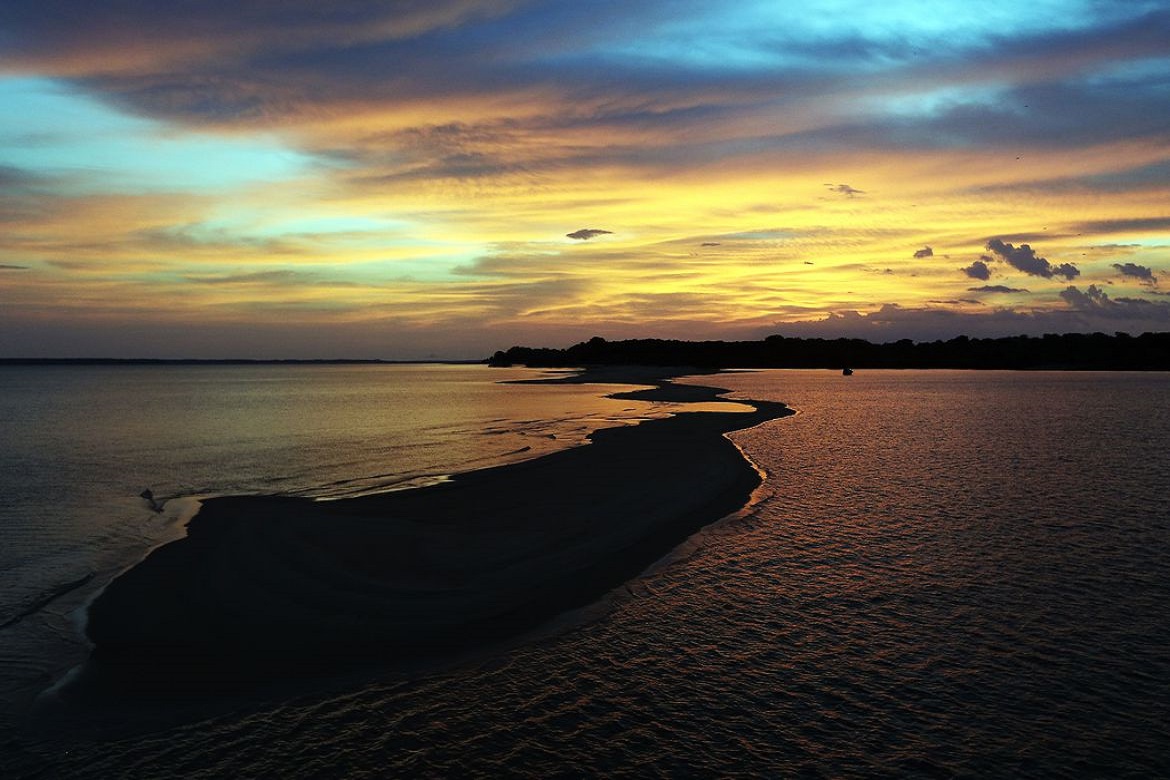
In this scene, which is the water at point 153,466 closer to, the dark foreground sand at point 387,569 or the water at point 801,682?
the dark foreground sand at point 387,569

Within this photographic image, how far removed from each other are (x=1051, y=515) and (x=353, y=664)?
22644 mm

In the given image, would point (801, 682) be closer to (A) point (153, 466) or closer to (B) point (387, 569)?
(B) point (387, 569)

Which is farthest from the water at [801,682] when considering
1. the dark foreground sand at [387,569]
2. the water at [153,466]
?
the water at [153,466]

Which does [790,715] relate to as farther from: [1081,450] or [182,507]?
[1081,450]

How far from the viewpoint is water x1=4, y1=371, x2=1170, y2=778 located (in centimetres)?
928

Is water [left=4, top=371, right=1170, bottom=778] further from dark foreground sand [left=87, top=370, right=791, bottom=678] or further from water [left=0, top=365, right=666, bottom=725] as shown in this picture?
water [left=0, top=365, right=666, bottom=725]

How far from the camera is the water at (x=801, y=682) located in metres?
9.28

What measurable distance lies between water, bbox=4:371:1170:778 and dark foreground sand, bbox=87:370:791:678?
4.87 feet

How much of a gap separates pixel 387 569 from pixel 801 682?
10.1 m

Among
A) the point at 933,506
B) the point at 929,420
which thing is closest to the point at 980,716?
the point at 933,506

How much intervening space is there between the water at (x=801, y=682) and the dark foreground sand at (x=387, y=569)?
58.5 inches

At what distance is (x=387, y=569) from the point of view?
17328 millimetres

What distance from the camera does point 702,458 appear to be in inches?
1422

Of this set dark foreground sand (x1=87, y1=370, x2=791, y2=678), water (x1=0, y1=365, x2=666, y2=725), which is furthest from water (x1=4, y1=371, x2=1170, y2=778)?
water (x1=0, y1=365, x2=666, y2=725)
